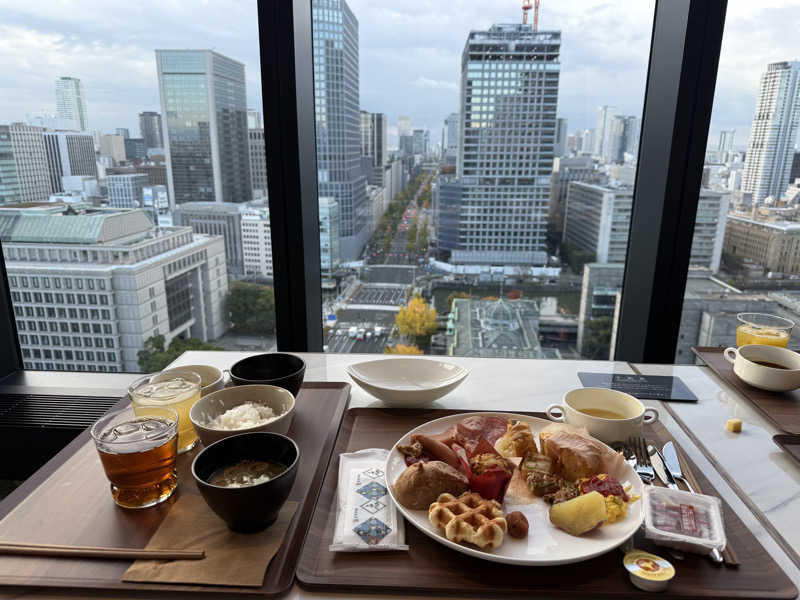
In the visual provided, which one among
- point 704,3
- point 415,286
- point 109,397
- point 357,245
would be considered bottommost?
point 109,397

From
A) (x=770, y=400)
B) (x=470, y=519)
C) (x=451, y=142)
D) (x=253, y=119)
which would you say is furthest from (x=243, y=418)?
(x=451, y=142)

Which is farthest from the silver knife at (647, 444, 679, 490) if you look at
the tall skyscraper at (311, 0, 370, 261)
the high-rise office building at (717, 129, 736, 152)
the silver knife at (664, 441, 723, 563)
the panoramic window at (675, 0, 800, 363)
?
the tall skyscraper at (311, 0, 370, 261)

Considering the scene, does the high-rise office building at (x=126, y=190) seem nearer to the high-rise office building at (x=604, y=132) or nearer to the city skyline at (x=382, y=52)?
the city skyline at (x=382, y=52)

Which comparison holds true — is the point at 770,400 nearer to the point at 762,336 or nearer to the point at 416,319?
the point at 762,336

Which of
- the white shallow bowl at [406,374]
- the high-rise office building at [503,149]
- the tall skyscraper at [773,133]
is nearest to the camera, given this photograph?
the white shallow bowl at [406,374]

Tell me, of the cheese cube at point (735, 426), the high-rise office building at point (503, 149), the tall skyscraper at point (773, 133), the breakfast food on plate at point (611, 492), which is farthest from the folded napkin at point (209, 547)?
the tall skyscraper at point (773, 133)

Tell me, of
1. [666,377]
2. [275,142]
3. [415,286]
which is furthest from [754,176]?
[275,142]

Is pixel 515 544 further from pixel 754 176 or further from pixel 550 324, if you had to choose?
pixel 754 176
